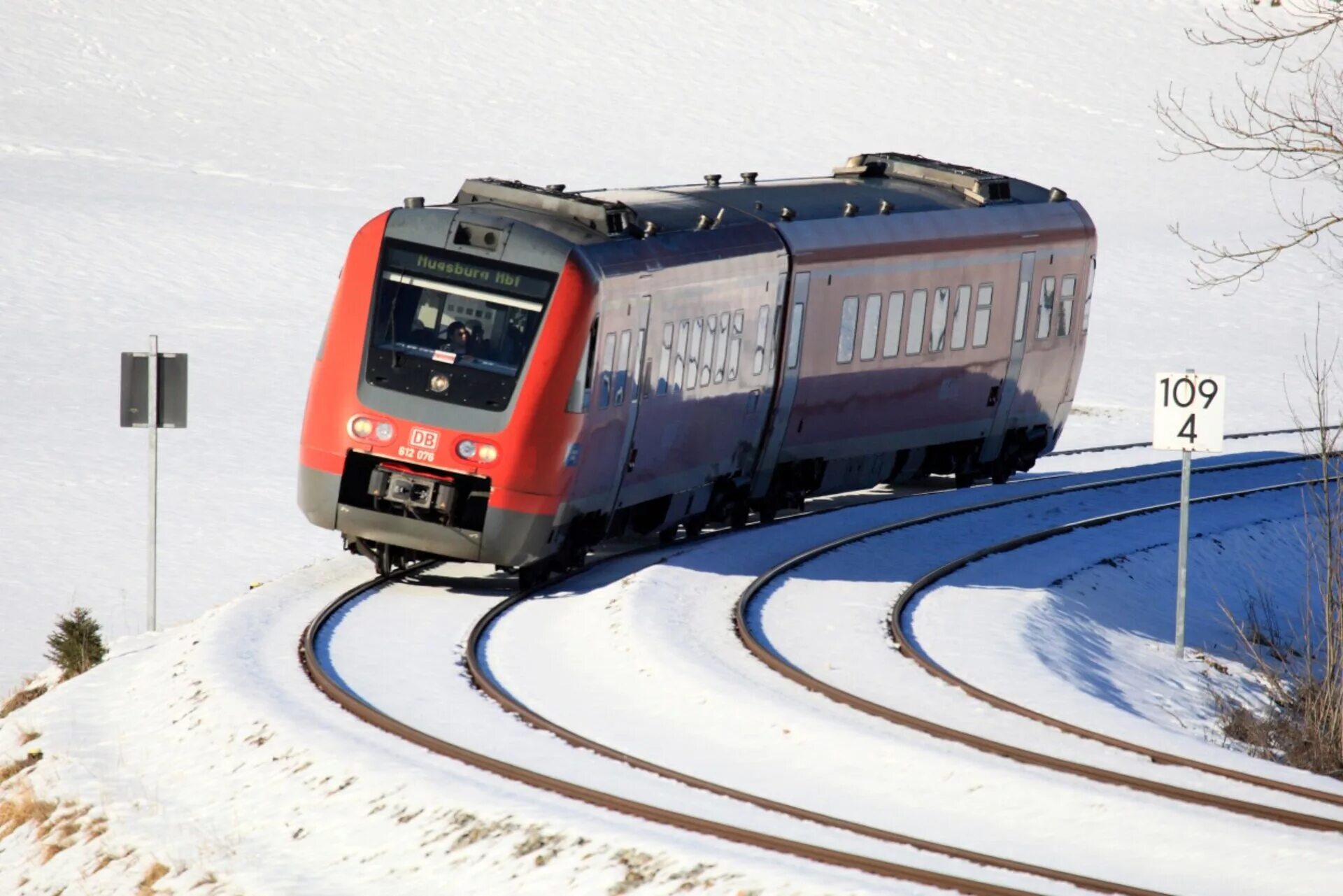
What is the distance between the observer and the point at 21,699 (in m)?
17.3

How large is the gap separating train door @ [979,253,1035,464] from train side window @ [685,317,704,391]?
7.10 m

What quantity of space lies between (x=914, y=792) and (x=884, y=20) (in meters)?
91.8

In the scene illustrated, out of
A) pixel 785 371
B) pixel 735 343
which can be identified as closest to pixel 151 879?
pixel 735 343

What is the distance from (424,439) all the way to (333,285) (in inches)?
1475

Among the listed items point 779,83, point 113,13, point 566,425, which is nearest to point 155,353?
point 566,425

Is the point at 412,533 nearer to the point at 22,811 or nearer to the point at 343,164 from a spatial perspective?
the point at 22,811

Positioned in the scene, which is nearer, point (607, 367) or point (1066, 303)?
point (607, 367)

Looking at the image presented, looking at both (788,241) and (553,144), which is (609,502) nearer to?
(788,241)

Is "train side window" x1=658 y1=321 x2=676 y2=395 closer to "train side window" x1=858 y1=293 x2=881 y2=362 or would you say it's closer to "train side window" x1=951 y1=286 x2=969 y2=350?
"train side window" x1=858 y1=293 x2=881 y2=362

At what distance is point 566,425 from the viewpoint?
56.9 feet

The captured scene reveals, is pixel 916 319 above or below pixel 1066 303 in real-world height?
below

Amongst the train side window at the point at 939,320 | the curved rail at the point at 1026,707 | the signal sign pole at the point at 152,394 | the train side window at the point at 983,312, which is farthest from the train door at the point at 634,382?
the train side window at the point at 983,312

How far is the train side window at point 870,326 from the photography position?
2300 cm

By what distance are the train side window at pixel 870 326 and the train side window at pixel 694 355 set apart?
360 centimetres
